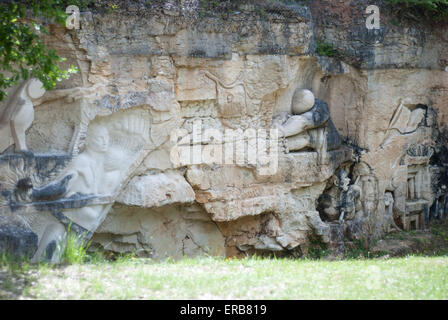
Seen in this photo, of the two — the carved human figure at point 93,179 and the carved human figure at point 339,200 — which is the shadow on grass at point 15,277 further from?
the carved human figure at point 339,200

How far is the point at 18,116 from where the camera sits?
26.6 feet

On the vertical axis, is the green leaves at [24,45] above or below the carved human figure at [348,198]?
above

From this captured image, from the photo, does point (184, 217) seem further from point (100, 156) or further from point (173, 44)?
point (173, 44)

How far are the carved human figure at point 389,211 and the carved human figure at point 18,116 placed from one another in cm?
760

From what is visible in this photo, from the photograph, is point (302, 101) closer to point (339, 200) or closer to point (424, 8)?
point (339, 200)

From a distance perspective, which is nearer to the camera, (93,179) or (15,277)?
(15,277)

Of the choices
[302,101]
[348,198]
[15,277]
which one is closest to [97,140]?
[15,277]

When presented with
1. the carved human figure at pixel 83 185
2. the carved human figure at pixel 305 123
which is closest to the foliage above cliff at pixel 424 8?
the carved human figure at pixel 305 123

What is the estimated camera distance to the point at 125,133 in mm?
9195

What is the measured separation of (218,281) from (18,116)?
12.4 ft

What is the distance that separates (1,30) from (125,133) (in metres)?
3.04

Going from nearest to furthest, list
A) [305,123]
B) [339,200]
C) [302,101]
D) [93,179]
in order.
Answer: [93,179], [305,123], [302,101], [339,200]

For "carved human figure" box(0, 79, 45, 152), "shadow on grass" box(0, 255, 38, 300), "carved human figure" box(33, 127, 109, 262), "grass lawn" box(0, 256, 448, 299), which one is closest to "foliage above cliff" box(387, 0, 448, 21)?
"grass lawn" box(0, 256, 448, 299)

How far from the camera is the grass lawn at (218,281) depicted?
6336 millimetres
